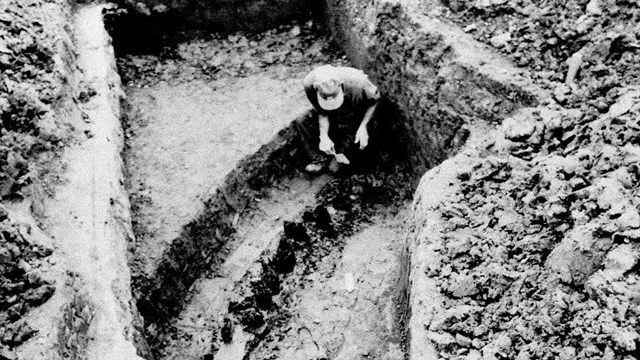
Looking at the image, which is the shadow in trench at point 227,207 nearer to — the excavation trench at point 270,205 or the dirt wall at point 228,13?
the excavation trench at point 270,205

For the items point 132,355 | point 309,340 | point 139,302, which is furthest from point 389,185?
point 132,355

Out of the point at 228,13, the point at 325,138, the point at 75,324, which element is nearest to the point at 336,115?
the point at 325,138

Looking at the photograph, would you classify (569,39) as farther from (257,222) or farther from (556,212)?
(257,222)

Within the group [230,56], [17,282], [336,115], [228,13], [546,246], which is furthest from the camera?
[228,13]

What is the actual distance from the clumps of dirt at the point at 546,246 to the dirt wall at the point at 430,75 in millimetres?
405

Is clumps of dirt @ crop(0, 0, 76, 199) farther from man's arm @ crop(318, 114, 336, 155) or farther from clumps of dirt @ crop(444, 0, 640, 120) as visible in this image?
clumps of dirt @ crop(444, 0, 640, 120)

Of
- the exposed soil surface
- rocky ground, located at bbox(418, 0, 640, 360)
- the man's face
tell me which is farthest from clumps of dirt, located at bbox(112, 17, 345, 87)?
rocky ground, located at bbox(418, 0, 640, 360)

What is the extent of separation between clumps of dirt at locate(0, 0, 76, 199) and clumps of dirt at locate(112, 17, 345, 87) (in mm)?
1179

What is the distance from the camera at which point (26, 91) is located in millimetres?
3859

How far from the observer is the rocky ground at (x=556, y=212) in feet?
7.63

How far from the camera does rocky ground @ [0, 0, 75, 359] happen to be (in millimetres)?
2866

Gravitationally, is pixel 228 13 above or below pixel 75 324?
above

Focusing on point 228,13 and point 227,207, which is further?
point 228,13

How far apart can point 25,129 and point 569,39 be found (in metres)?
3.94
